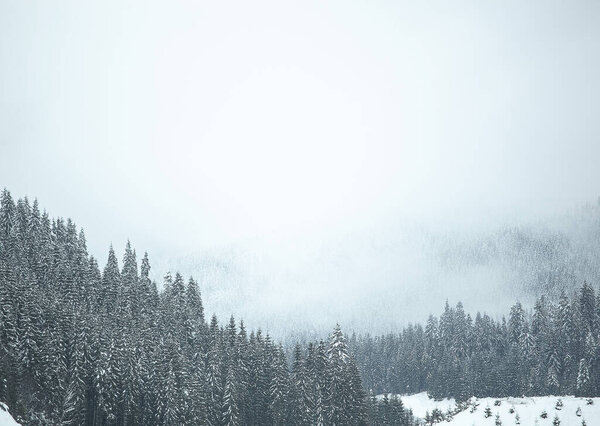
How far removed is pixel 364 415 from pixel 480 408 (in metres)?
21.3

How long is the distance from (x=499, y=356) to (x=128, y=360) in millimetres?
116250

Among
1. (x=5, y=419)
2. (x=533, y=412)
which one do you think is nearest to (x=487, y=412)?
(x=533, y=412)

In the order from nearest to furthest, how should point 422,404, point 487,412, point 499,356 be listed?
1. point 487,412
2. point 422,404
3. point 499,356

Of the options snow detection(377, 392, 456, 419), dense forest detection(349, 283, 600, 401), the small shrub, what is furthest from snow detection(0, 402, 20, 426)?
snow detection(377, 392, 456, 419)

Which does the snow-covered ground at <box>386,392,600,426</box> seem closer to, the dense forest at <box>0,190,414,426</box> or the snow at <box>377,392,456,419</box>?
the dense forest at <box>0,190,414,426</box>

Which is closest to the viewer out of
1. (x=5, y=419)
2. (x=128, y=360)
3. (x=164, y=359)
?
(x=5, y=419)

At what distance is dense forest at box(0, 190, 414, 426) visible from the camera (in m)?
62.3

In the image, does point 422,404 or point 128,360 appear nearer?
point 128,360

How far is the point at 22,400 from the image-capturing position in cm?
5512

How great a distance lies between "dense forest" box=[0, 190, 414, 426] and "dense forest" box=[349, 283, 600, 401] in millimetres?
40539

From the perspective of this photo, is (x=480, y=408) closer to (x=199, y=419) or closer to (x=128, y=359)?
(x=199, y=419)

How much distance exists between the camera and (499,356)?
471 feet

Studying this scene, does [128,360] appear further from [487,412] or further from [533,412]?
[533,412]

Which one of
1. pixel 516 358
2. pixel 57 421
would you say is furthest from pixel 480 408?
pixel 516 358
